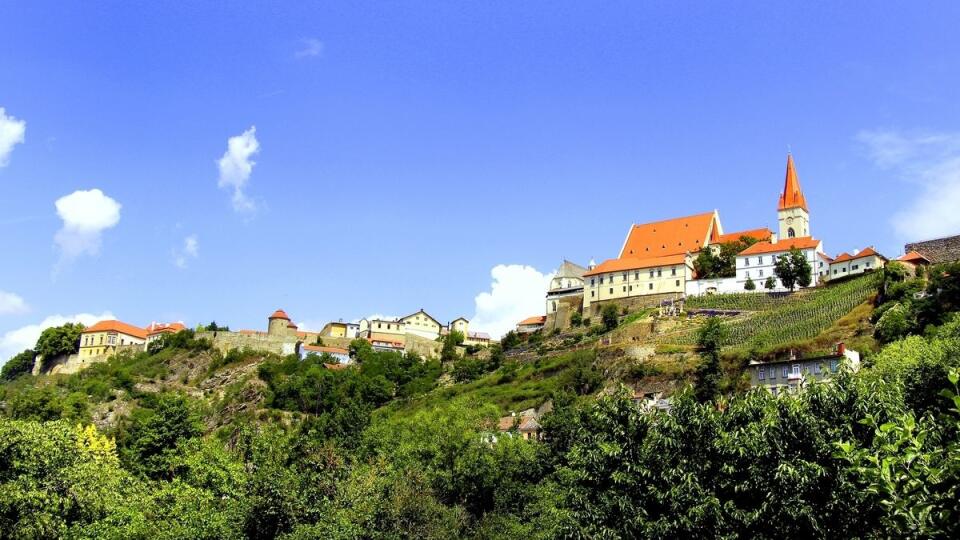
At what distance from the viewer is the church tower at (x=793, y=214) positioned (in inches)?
4788

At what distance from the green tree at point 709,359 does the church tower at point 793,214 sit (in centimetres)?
3367

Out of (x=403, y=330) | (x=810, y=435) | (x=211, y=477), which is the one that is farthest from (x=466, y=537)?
(x=403, y=330)

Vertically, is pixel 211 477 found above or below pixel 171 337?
below

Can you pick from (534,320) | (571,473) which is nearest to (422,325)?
(534,320)

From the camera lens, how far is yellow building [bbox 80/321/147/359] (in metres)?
128

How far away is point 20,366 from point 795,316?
10945 cm

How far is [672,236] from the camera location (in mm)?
127750

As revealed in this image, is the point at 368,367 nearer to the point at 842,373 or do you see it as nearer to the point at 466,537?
the point at 466,537

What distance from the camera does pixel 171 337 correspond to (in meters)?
123

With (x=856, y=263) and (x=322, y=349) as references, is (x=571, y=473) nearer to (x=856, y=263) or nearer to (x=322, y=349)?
(x=856, y=263)

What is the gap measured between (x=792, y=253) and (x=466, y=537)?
235 feet

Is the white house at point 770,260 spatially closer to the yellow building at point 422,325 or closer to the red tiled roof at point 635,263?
the red tiled roof at point 635,263

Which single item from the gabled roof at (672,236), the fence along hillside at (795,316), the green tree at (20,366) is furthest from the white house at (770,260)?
the green tree at (20,366)

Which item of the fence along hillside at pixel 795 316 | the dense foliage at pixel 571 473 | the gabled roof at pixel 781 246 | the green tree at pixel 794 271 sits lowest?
the dense foliage at pixel 571 473
